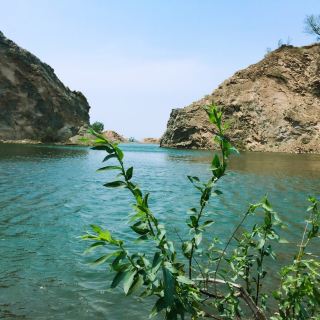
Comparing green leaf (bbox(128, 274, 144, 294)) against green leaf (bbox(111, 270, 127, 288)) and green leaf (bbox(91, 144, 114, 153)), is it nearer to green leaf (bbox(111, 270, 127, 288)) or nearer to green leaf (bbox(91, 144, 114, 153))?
green leaf (bbox(111, 270, 127, 288))

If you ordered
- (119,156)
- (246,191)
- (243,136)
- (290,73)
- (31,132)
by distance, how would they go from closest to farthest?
(119,156) → (246,191) → (243,136) → (290,73) → (31,132)

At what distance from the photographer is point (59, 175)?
2864 cm

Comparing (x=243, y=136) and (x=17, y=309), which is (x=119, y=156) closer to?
(x=17, y=309)

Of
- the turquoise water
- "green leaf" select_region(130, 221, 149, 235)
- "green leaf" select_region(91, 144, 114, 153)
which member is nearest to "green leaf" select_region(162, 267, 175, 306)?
"green leaf" select_region(130, 221, 149, 235)

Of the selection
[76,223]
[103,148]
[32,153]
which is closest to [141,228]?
[103,148]

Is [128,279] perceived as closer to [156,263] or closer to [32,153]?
[156,263]

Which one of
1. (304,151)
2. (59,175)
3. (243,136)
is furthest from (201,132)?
(59,175)

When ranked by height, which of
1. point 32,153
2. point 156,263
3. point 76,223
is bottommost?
point 76,223

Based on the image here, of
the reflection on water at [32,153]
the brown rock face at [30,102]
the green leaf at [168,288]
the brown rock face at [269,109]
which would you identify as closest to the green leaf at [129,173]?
the green leaf at [168,288]

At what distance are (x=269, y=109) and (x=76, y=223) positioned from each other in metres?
72.0

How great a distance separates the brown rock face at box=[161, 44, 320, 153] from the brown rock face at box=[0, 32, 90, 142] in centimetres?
3063

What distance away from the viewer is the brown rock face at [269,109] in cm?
7538

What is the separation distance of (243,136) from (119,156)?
7806 centimetres

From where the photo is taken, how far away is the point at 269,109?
262ft
